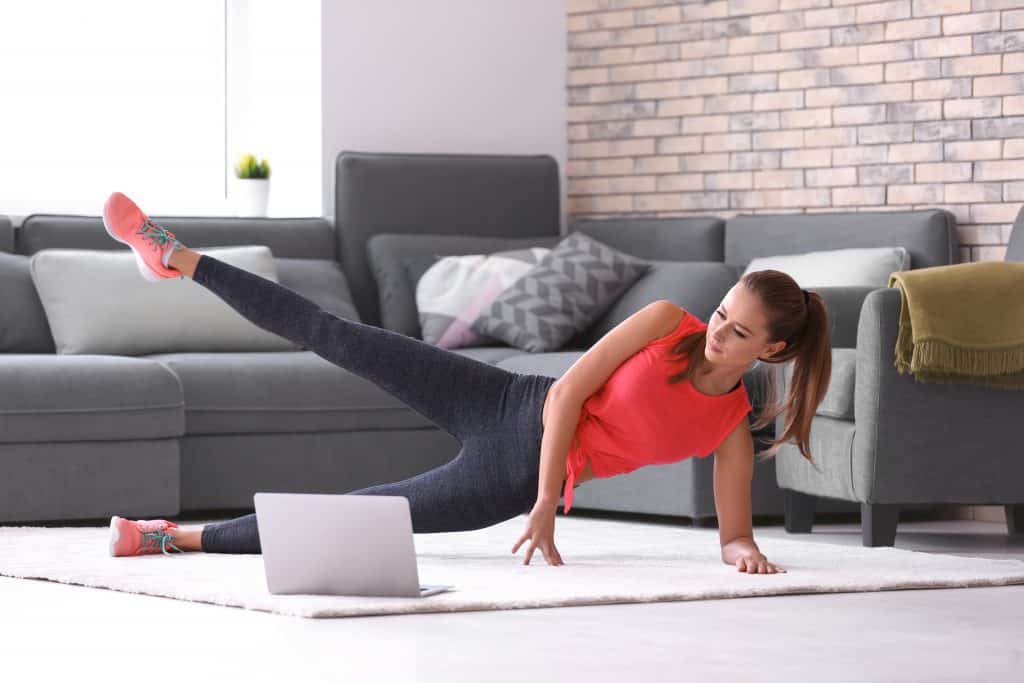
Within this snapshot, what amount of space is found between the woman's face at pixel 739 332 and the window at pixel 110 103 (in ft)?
11.4

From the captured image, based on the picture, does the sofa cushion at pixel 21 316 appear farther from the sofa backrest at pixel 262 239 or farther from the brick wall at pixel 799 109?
the brick wall at pixel 799 109

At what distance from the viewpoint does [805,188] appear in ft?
19.8

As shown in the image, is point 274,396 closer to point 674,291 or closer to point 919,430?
point 674,291

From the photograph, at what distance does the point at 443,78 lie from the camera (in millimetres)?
6594

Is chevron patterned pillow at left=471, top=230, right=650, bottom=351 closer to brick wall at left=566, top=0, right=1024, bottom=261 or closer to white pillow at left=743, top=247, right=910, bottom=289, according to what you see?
white pillow at left=743, top=247, right=910, bottom=289

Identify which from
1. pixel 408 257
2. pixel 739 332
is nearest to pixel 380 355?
pixel 739 332

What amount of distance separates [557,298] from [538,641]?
302 centimetres

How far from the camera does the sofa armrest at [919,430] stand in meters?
4.25

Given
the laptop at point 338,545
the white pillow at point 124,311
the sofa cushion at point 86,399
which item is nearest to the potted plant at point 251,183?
the white pillow at point 124,311

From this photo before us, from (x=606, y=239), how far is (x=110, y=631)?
373 centimetres

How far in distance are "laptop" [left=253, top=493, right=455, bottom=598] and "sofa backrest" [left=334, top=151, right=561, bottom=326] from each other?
10.0 feet

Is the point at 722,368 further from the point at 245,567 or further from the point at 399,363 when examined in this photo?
the point at 245,567

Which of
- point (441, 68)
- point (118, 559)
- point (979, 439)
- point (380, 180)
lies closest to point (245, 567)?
point (118, 559)

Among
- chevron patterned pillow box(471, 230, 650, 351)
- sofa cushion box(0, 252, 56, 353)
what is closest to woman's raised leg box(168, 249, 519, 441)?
sofa cushion box(0, 252, 56, 353)
